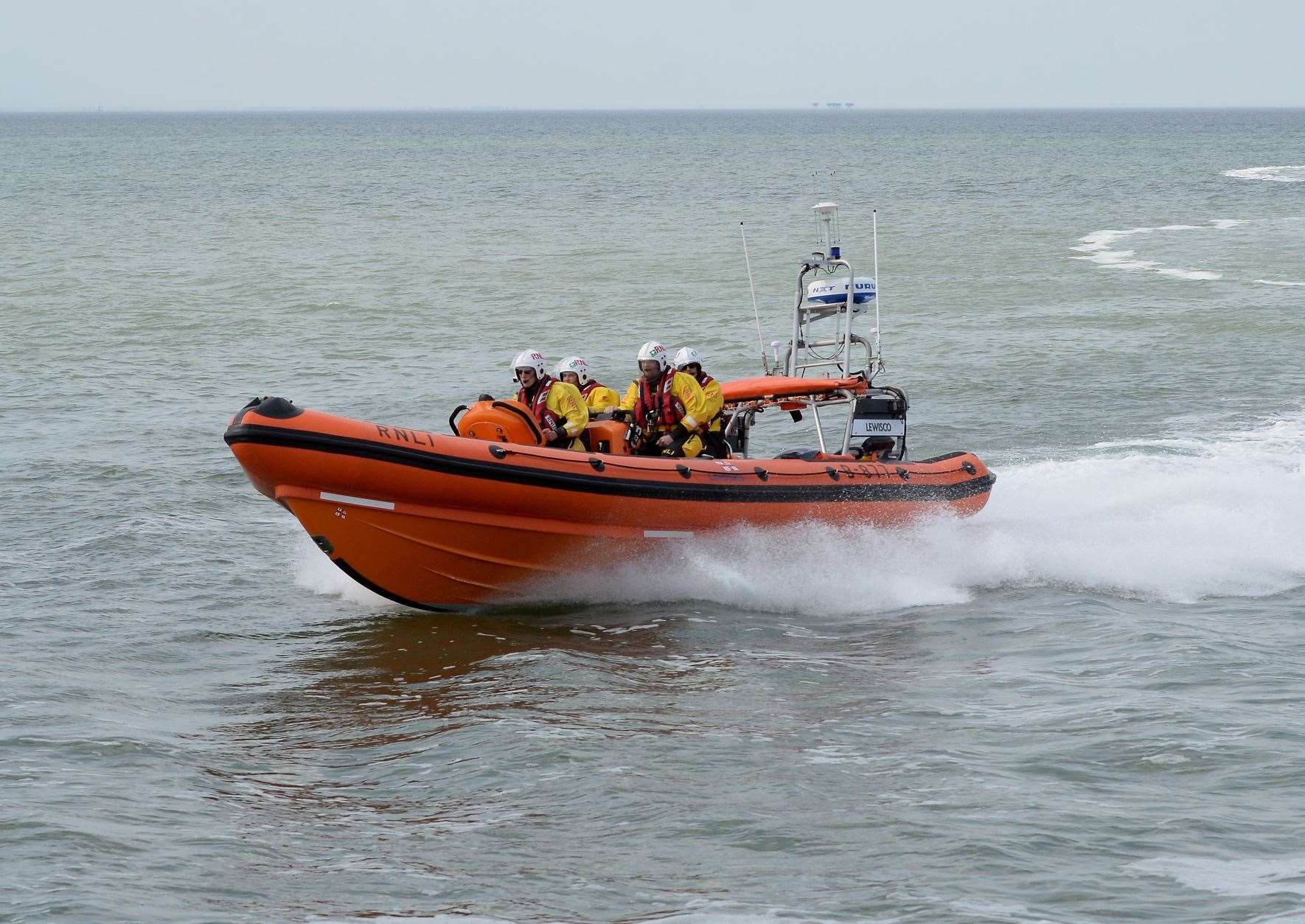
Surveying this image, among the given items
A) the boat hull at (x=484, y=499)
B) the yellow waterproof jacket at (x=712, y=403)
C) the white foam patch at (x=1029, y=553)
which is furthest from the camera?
the yellow waterproof jacket at (x=712, y=403)

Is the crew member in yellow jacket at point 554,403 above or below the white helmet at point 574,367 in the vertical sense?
below

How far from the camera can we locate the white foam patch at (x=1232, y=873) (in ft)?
15.4

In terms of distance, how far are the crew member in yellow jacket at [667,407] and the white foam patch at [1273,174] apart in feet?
146

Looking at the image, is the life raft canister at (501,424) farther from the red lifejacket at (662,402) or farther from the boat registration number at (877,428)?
the boat registration number at (877,428)

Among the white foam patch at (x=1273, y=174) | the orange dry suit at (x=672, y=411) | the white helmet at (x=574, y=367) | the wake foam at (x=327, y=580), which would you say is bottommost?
the wake foam at (x=327, y=580)

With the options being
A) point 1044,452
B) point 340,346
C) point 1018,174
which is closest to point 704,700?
point 1044,452

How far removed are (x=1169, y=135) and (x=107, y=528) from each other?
10223 cm

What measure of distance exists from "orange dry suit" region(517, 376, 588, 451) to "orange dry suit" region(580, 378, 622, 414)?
0.74 metres

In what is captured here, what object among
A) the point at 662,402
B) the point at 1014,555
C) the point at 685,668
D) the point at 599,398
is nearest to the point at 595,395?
the point at 599,398

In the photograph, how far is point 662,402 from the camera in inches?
344

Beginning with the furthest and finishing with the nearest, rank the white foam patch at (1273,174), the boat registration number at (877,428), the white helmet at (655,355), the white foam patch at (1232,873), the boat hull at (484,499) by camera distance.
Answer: the white foam patch at (1273,174), the boat registration number at (877,428), the white helmet at (655,355), the boat hull at (484,499), the white foam patch at (1232,873)

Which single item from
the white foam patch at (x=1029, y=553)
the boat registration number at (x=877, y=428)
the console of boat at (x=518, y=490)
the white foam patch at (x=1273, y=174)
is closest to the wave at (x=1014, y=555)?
the white foam patch at (x=1029, y=553)

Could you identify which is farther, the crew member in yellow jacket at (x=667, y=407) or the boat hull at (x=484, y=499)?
the crew member in yellow jacket at (x=667, y=407)

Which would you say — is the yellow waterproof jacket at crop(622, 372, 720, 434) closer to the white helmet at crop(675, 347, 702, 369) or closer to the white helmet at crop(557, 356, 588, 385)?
the white helmet at crop(675, 347, 702, 369)
